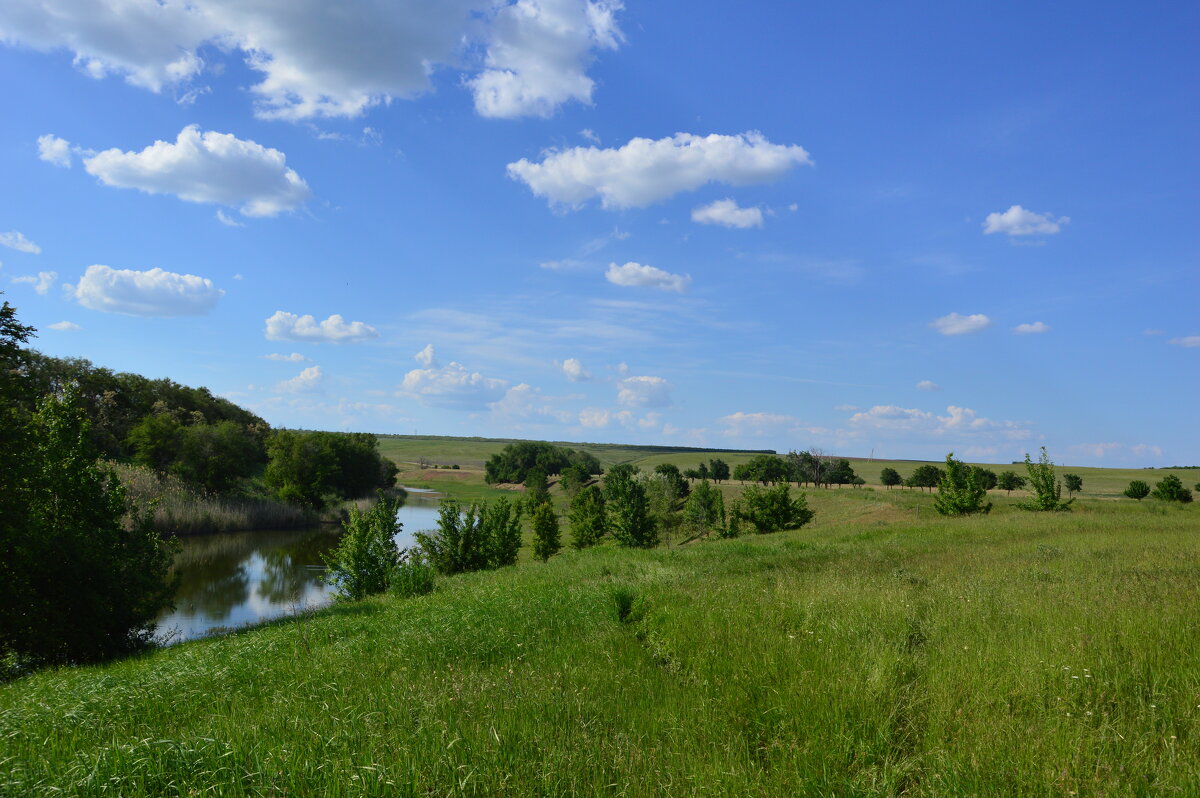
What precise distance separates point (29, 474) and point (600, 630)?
1466 centimetres

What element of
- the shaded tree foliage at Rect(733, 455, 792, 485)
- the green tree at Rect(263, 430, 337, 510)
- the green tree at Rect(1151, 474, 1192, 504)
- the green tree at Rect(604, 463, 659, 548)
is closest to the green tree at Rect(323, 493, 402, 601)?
the green tree at Rect(604, 463, 659, 548)

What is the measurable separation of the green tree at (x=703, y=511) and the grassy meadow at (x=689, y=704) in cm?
4199

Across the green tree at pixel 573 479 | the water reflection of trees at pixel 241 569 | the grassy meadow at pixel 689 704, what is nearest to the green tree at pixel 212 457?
the water reflection of trees at pixel 241 569

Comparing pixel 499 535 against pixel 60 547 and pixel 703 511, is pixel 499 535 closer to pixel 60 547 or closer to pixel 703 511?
pixel 60 547

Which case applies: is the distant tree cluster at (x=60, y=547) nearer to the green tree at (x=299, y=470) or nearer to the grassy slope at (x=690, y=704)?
the grassy slope at (x=690, y=704)

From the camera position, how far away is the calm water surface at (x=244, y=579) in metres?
28.0

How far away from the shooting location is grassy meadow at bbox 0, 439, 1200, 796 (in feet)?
12.5

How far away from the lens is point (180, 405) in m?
87.7

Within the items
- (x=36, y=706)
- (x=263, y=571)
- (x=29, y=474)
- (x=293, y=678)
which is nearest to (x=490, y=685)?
(x=293, y=678)

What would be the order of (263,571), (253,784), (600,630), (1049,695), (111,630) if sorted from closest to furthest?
(253,784)
(1049,695)
(600,630)
(111,630)
(263,571)

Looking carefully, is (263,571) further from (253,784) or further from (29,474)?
(253,784)

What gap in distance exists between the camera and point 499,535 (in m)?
33.4

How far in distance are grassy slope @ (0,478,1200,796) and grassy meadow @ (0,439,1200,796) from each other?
0.08 ft

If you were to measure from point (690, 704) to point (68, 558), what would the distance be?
55.6 ft
